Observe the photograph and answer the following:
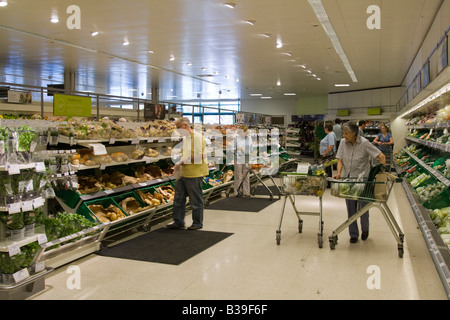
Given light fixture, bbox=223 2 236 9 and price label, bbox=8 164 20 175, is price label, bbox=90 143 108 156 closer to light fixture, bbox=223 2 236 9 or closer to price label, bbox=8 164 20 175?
price label, bbox=8 164 20 175

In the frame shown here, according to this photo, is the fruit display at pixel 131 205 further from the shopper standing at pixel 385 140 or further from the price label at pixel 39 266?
the shopper standing at pixel 385 140

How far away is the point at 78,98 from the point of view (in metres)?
6.19

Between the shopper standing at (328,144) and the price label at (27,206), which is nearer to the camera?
the price label at (27,206)

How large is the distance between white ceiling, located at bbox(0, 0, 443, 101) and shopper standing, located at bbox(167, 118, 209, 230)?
9.67 ft

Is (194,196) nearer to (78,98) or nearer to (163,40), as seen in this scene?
(78,98)

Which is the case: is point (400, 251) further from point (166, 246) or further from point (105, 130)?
point (105, 130)

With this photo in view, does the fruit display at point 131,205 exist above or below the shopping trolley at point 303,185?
below

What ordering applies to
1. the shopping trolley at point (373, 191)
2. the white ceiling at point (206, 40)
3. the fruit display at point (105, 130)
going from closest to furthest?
1. the shopping trolley at point (373, 191)
2. the fruit display at point (105, 130)
3. the white ceiling at point (206, 40)

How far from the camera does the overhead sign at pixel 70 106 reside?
5.83 meters

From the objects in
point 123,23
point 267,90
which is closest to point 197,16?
point 123,23

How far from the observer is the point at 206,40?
10.9 meters

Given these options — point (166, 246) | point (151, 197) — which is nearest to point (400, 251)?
point (166, 246)

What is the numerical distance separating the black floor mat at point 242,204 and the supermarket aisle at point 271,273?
204 centimetres

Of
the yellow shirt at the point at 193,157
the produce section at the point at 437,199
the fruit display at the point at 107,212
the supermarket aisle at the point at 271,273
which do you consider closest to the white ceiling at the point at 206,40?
the produce section at the point at 437,199
